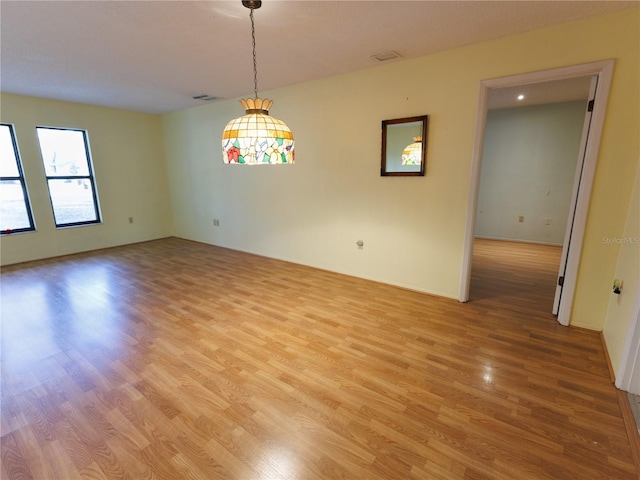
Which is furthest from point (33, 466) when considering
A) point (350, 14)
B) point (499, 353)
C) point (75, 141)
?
point (75, 141)

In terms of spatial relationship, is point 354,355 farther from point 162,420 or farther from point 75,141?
point 75,141

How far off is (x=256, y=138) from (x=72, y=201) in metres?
5.23

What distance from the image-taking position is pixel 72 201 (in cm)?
520

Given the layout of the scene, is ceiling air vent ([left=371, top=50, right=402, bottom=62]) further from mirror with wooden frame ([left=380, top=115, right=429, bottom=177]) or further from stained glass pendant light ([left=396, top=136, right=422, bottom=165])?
stained glass pendant light ([left=396, top=136, right=422, bottom=165])

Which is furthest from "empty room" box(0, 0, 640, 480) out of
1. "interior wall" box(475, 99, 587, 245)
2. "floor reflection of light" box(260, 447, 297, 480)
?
"interior wall" box(475, 99, 587, 245)

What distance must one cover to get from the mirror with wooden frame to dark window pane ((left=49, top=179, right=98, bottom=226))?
532cm

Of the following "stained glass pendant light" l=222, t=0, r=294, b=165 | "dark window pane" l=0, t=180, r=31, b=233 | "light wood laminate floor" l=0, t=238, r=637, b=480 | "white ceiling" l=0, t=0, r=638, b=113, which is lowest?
"light wood laminate floor" l=0, t=238, r=637, b=480

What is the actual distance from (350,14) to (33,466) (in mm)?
3297

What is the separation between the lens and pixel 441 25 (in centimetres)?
234

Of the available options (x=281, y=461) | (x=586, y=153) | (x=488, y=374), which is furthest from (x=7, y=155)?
(x=586, y=153)

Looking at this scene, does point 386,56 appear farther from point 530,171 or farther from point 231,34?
point 530,171

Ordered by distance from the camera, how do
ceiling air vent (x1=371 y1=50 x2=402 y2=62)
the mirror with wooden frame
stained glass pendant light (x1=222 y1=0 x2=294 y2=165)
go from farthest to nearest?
the mirror with wooden frame → ceiling air vent (x1=371 y1=50 x2=402 y2=62) → stained glass pendant light (x1=222 y1=0 x2=294 y2=165)

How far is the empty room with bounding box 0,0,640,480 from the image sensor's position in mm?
1571

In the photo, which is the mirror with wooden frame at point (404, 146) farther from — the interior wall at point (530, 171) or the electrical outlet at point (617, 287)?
the interior wall at point (530, 171)
